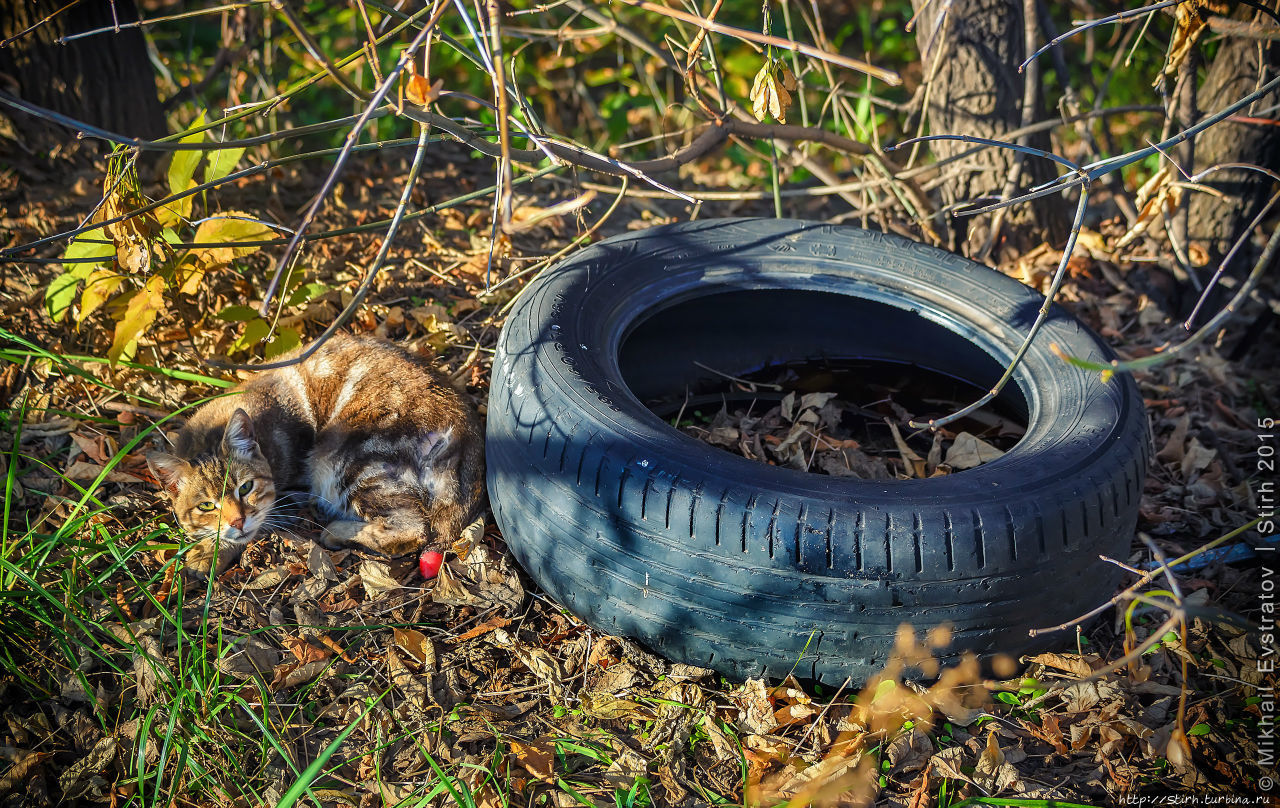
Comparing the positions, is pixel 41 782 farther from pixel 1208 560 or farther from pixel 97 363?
pixel 1208 560

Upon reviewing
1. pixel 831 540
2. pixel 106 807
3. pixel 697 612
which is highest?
pixel 831 540

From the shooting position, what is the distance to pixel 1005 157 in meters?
4.31

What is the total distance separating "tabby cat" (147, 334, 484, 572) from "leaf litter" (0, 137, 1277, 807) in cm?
12

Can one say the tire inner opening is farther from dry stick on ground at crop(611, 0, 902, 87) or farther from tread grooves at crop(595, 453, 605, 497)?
dry stick on ground at crop(611, 0, 902, 87)

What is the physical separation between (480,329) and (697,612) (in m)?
2.01

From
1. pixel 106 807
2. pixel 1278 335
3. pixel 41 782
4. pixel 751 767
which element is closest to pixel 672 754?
pixel 751 767

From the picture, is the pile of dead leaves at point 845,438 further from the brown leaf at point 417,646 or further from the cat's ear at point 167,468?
the cat's ear at point 167,468

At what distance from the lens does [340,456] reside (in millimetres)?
3391

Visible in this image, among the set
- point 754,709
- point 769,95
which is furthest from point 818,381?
point 754,709

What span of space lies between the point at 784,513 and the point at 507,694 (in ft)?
3.40

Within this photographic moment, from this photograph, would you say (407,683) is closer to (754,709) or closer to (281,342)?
(754,709)

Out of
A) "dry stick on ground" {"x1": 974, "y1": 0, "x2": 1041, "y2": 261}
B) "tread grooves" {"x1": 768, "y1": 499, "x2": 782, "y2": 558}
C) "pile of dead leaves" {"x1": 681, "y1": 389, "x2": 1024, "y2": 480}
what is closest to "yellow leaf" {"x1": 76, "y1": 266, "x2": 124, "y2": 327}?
"pile of dead leaves" {"x1": 681, "y1": 389, "x2": 1024, "y2": 480}

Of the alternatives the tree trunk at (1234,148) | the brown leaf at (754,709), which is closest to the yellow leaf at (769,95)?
the brown leaf at (754,709)

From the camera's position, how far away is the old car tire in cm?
238
